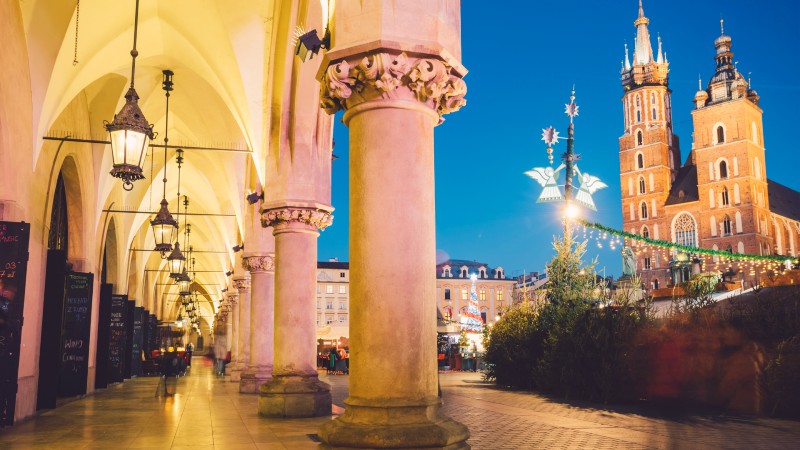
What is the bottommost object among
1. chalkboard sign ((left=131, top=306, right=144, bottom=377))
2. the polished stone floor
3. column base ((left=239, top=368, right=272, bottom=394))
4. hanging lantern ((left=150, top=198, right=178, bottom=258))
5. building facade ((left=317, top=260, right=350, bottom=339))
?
the polished stone floor

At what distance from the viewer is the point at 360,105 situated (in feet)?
19.5

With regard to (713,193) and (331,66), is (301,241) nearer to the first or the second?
(331,66)

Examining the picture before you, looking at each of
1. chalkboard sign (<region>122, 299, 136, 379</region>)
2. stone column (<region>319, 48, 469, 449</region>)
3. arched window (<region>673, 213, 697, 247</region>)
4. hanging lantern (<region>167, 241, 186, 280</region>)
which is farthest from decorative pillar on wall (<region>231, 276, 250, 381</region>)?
arched window (<region>673, 213, 697, 247</region>)

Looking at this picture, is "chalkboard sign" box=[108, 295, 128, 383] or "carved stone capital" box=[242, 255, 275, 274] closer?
"carved stone capital" box=[242, 255, 275, 274]

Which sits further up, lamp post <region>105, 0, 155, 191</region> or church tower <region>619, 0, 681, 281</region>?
church tower <region>619, 0, 681, 281</region>

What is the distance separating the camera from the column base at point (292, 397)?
11320 millimetres

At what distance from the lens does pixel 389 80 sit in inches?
228

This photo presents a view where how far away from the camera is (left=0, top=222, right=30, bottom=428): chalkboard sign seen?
980 centimetres

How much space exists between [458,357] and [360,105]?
105 feet

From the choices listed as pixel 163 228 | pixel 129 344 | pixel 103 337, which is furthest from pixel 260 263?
pixel 129 344

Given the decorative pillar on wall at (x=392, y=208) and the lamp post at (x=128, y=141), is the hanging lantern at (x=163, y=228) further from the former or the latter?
the decorative pillar on wall at (x=392, y=208)

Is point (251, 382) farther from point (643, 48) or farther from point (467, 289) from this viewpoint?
point (643, 48)

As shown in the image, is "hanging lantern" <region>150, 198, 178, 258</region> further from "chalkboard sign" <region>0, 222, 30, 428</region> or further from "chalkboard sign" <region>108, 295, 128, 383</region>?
"chalkboard sign" <region>108, 295, 128, 383</region>

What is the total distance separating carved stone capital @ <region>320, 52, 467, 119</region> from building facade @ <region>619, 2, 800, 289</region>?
72.9 metres
